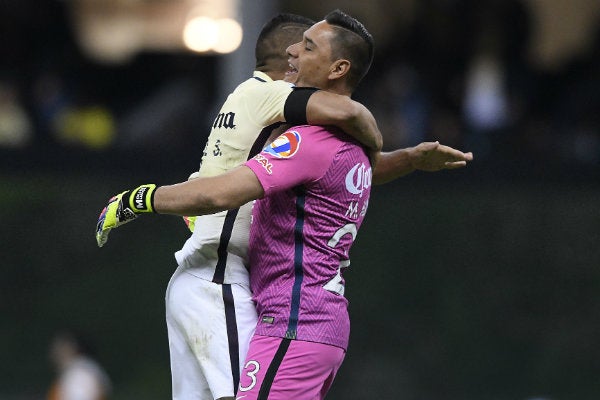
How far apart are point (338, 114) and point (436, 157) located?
2.67 feet

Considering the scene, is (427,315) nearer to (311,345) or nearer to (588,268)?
(588,268)

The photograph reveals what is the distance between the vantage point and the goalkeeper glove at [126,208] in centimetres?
518

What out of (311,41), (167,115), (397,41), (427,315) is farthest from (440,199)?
(311,41)

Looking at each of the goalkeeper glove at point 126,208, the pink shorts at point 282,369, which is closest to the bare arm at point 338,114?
the goalkeeper glove at point 126,208

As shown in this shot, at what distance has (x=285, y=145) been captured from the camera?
209 inches

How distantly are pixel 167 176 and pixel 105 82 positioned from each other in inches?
59.0

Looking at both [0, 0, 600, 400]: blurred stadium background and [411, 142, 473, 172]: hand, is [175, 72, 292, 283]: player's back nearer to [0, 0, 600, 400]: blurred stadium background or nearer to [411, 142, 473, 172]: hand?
[411, 142, 473, 172]: hand

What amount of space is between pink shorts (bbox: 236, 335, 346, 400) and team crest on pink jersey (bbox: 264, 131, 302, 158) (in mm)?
723

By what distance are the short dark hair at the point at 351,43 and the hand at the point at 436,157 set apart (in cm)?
62

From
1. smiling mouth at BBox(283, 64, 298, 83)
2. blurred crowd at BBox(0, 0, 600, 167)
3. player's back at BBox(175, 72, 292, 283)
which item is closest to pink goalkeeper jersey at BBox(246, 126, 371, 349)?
player's back at BBox(175, 72, 292, 283)

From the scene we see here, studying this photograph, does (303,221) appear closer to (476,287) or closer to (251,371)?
(251,371)

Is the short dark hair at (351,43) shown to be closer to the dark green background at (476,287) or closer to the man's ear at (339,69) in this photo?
the man's ear at (339,69)

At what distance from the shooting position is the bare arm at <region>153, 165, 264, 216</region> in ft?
16.9

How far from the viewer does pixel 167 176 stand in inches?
457
